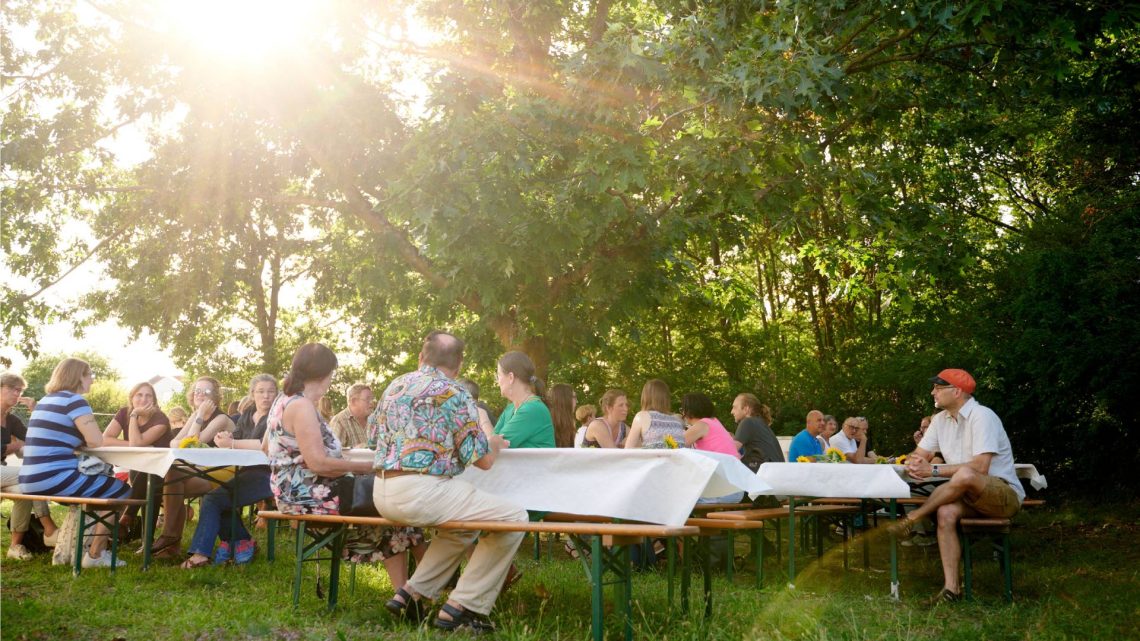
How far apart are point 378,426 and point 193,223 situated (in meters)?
9.30

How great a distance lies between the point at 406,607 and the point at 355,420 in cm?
461

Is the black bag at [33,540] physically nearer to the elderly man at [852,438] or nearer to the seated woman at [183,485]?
the seated woman at [183,485]

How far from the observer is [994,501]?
664 cm

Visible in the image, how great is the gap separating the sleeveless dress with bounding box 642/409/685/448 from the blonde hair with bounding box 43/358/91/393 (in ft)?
14.7

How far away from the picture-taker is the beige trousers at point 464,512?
16.6 feet

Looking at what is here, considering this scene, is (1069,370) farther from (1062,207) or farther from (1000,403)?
(1062,207)

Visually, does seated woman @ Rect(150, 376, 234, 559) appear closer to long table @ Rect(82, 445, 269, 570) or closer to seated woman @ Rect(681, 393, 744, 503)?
long table @ Rect(82, 445, 269, 570)

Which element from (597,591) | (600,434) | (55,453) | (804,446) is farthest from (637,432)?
(55,453)

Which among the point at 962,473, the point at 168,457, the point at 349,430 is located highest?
the point at 349,430

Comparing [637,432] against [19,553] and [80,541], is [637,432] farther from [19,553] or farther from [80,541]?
[19,553]

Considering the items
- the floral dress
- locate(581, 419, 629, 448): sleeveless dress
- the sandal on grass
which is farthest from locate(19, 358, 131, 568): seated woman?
locate(581, 419, 629, 448): sleeveless dress

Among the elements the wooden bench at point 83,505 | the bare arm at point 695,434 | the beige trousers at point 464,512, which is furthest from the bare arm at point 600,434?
the wooden bench at point 83,505

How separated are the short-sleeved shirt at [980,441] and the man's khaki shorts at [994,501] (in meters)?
0.09

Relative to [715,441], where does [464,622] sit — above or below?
below
